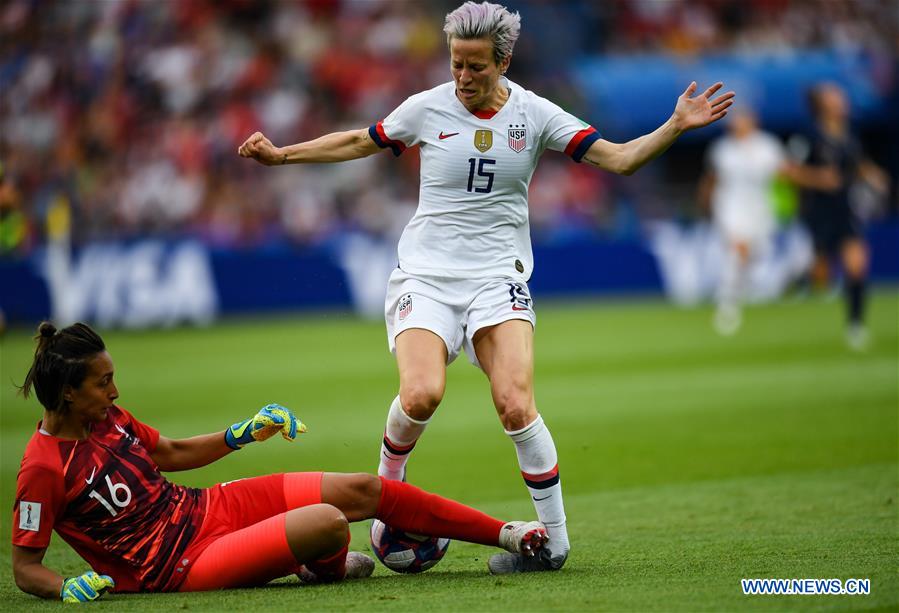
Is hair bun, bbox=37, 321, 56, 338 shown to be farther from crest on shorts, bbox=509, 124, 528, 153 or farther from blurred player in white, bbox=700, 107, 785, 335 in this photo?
blurred player in white, bbox=700, 107, 785, 335

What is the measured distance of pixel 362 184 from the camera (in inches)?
925

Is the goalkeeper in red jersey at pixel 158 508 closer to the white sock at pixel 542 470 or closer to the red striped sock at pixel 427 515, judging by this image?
the red striped sock at pixel 427 515

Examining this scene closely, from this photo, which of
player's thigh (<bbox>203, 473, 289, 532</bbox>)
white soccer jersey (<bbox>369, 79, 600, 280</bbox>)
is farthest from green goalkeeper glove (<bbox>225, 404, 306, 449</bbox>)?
white soccer jersey (<bbox>369, 79, 600, 280</bbox>)

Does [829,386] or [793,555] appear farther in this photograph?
[829,386]

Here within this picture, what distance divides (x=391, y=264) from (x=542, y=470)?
1532cm

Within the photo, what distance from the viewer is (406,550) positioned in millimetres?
5602

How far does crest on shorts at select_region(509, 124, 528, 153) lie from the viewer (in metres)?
6.03

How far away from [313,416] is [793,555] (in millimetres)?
6062

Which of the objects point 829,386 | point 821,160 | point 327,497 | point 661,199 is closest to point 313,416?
point 829,386

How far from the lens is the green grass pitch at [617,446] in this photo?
16.6 feet

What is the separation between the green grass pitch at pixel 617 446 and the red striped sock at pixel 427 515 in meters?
0.21

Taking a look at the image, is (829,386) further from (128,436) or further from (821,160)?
(128,436)

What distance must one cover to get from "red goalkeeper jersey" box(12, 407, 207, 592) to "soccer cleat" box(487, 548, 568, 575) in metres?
1.31

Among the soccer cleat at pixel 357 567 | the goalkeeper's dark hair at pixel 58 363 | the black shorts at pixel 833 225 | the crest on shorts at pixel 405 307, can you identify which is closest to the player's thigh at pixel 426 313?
the crest on shorts at pixel 405 307
